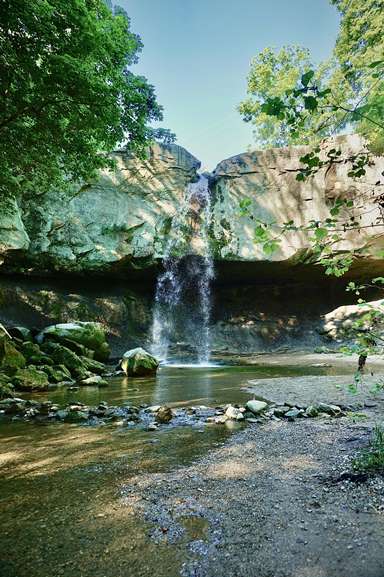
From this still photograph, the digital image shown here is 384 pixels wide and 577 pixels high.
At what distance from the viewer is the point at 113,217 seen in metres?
18.9

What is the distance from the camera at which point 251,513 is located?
2.36m

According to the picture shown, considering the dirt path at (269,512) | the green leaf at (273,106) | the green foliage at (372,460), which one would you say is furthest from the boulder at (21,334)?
the green leaf at (273,106)

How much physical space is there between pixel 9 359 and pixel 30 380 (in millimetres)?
1482

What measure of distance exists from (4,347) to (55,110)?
6278 mm

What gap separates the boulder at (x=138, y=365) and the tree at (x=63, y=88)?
6124mm

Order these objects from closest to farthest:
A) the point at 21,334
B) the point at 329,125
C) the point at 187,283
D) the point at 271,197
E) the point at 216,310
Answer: the point at 329,125, the point at 21,334, the point at 271,197, the point at 187,283, the point at 216,310

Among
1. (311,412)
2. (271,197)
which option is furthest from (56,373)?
(271,197)

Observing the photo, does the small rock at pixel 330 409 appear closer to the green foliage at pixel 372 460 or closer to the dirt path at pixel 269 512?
the dirt path at pixel 269 512

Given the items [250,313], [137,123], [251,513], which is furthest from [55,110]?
[250,313]

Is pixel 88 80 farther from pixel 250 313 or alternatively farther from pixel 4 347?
pixel 250 313

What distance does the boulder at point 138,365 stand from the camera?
37.7 feet

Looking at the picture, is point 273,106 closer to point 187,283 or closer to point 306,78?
point 306,78

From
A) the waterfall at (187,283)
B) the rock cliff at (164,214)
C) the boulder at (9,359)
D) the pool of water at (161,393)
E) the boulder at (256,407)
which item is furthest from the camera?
the waterfall at (187,283)

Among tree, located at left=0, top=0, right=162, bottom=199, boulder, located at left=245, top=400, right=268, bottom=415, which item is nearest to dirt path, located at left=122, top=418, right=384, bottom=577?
boulder, located at left=245, top=400, right=268, bottom=415
